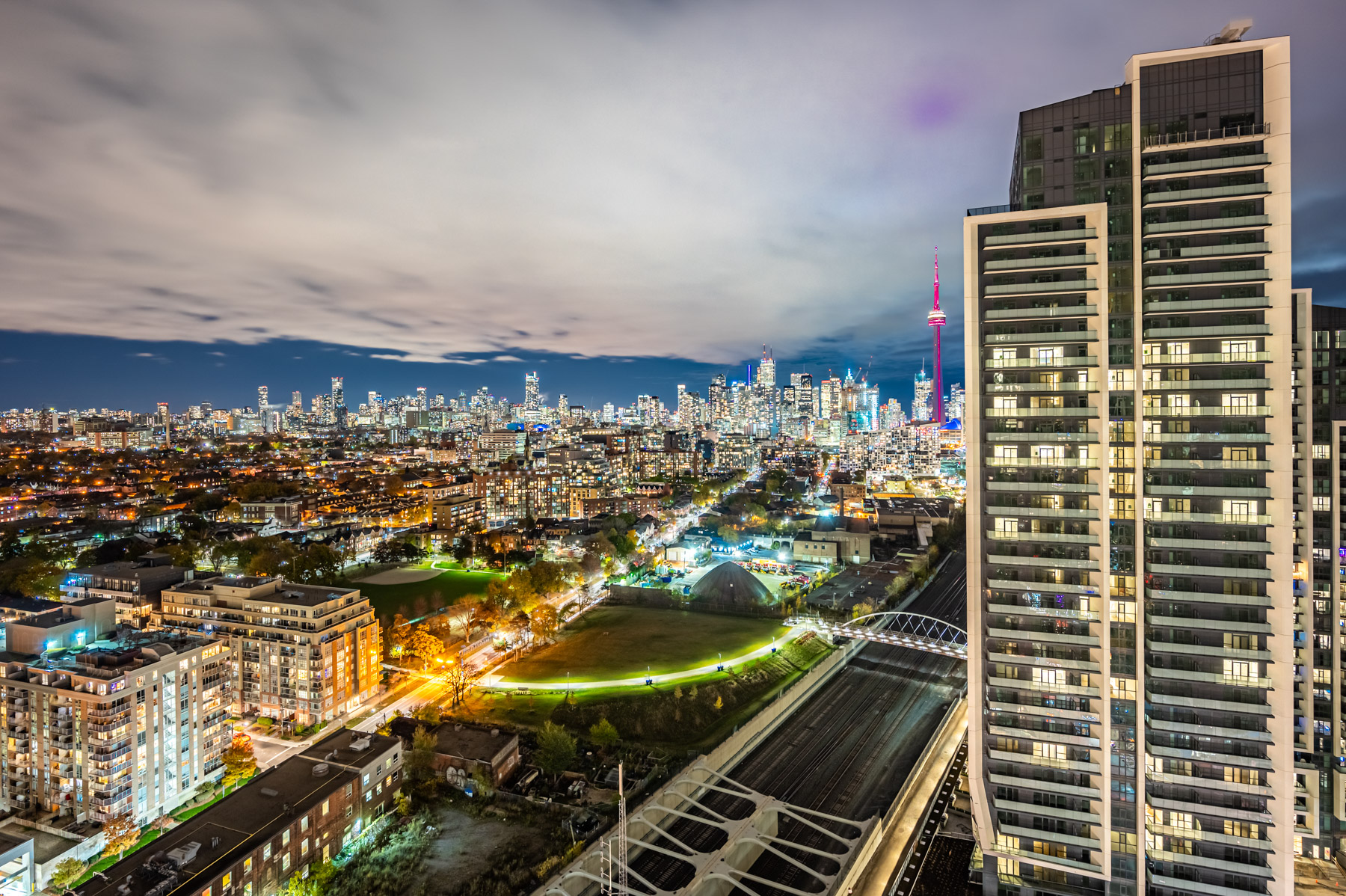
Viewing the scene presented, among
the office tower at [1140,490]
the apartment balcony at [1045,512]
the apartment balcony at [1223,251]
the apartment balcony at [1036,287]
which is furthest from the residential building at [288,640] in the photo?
the apartment balcony at [1223,251]

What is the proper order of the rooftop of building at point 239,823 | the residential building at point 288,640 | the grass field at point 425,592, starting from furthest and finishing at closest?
1. the grass field at point 425,592
2. the residential building at point 288,640
3. the rooftop of building at point 239,823

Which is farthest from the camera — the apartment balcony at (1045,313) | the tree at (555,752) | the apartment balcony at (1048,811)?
the tree at (555,752)

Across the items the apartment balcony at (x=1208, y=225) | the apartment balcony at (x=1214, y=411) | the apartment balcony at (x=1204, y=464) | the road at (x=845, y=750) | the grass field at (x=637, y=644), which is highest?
the apartment balcony at (x=1208, y=225)

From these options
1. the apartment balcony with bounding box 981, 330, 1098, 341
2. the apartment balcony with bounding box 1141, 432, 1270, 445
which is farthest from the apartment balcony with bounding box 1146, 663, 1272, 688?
the apartment balcony with bounding box 981, 330, 1098, 341

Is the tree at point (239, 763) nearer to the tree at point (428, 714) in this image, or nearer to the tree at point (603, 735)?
the tree at point (428, 714)

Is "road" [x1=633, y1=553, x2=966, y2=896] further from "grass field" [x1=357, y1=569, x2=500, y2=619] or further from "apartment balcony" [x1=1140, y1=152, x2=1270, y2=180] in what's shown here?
"grass field" [x1=357, y1=569, x2=500, y2=619]

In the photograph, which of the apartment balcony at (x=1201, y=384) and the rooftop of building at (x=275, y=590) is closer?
the apartment balcony at (x=1201, y=384)


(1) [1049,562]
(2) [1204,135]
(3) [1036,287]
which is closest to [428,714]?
(1) [1049,562]
